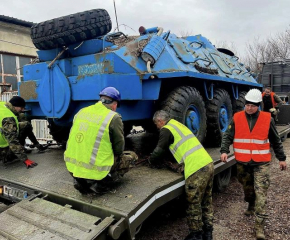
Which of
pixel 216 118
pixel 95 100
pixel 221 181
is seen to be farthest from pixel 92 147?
pixel 216 118

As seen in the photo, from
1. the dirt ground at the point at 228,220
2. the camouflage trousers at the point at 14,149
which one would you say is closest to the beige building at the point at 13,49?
the camouflage trousers at the point at 14,149

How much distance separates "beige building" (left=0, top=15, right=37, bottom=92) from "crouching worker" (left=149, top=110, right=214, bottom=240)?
35.8 ft

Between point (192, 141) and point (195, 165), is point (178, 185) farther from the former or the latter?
point (192, 141)

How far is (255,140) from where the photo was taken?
12.4 ft

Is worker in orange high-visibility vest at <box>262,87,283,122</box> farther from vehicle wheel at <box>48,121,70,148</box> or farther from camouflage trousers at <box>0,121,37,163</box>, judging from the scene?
camouflage trousers at <box>0,121,37,163</box>

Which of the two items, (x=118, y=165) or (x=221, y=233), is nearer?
(x=118, y=165)

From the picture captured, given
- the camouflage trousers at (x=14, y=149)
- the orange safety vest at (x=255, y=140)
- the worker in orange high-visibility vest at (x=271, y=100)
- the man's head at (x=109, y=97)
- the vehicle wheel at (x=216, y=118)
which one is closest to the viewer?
the man's head at (x=109, y=97)

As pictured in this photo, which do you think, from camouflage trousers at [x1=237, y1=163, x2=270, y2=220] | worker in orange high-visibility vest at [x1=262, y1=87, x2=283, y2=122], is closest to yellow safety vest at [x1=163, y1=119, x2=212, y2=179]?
camouflage trousers at [x1=237, y1=163, x2=270, y2=220]

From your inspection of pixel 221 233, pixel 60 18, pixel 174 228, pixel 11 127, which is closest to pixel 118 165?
pixel 174 228

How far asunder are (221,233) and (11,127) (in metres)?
3.10

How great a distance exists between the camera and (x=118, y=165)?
3248 millimetres

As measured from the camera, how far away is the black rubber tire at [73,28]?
417 centimetres

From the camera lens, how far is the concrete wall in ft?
43.7

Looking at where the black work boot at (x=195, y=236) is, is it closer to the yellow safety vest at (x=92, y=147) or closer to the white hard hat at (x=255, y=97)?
the yellow safety vest at (x=92, y=147)
